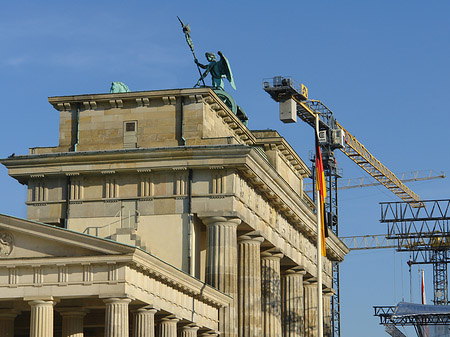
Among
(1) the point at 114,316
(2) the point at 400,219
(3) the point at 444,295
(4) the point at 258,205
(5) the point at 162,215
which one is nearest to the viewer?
(1) the point at 114,316

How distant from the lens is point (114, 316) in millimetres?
63719

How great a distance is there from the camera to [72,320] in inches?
2699

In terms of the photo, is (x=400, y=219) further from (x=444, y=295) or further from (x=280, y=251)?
(x=280, y=251)

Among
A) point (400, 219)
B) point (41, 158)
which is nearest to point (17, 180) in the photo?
point (41, 158)

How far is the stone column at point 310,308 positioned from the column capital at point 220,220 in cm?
2743

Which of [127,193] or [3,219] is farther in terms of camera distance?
[127,193]

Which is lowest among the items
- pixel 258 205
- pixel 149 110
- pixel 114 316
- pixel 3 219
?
pixel 114 316

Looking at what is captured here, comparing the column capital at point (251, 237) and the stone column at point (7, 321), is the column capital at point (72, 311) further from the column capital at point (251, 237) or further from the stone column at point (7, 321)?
the column capital at point (251, 237)

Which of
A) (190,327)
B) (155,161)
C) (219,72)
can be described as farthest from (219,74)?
(190,327)

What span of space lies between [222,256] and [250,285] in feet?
17.1

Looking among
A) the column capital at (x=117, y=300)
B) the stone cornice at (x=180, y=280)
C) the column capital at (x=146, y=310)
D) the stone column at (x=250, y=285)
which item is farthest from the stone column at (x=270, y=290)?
the column capital at (x=117, y=300)

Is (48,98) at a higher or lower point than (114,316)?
higher

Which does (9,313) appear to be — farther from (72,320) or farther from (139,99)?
(139,99)

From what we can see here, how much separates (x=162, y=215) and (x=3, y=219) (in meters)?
21.1
